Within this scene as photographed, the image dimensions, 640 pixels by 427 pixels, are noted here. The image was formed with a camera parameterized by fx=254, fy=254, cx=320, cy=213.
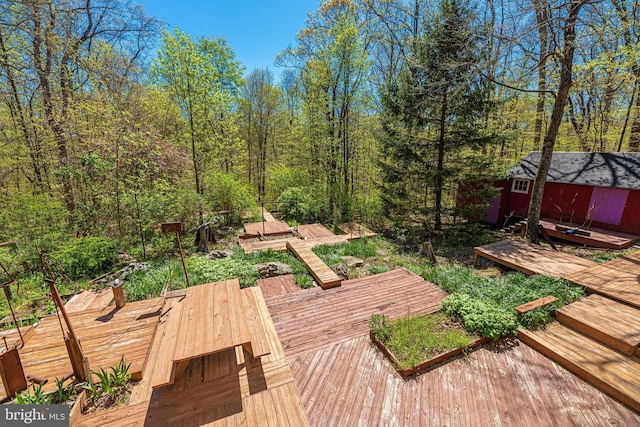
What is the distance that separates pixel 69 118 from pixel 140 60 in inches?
201

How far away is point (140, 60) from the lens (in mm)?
10016

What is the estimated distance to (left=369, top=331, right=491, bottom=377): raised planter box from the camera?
271 cm

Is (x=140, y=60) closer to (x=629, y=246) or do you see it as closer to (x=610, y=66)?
(x=610, y=66)

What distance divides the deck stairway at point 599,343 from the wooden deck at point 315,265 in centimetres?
274

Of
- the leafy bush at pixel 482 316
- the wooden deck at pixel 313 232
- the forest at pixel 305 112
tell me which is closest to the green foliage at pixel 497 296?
the leafy bush at pixel 482 316

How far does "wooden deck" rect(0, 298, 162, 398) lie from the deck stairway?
4607mm

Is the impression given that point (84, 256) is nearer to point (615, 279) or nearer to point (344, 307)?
point (344, 307)

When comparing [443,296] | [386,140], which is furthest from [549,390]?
[386,140]

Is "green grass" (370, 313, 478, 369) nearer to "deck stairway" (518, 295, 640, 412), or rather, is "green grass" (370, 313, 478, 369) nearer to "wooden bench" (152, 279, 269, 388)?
"deck stairway" (518, 295, 640, 412)

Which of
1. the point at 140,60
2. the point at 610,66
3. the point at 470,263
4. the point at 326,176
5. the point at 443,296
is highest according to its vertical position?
the point at 140,60

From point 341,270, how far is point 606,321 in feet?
12.4

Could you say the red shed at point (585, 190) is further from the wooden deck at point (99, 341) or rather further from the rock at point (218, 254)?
the wooden deck at point (99, 341)

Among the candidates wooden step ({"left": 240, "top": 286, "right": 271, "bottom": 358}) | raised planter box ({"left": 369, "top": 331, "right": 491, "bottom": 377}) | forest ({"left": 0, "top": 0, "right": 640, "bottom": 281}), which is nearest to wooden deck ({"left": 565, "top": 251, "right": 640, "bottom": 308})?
raised planter box ({"left": 369, "top": 331, "right": 491, "bottom": 377})

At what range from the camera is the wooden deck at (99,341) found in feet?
8.55
